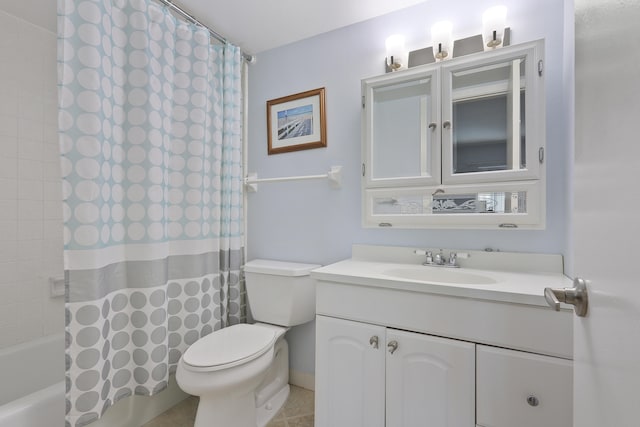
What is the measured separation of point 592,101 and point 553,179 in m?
0.92

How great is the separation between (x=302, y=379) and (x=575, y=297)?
1.68m

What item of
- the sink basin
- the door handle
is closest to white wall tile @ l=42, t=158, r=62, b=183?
the sink basin

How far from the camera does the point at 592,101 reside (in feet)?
1.61

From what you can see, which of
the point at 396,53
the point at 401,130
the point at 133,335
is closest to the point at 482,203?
the point at 401,130

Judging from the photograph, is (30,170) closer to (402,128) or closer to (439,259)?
(402,128)

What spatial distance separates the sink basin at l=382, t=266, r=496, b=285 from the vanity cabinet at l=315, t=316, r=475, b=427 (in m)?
0.31

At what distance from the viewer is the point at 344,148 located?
5.63 ft

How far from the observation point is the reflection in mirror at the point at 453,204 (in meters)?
1.25

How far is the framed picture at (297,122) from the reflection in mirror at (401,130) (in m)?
0.37

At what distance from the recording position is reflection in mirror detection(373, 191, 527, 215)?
1255mm

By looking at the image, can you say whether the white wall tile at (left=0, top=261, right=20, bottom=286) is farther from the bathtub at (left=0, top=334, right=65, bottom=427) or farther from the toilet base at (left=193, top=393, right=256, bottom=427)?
the toilet base at (left=193, top=393, right=256, bottom=427)

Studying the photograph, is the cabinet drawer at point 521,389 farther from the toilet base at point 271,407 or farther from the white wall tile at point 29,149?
the white wall tile at point 29,149

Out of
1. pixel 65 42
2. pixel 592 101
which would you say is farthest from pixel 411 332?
pixel 65 42

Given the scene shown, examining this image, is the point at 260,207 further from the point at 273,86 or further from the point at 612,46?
the point at 612,46
